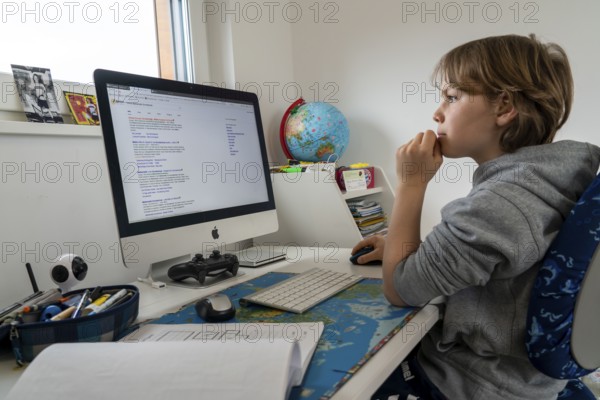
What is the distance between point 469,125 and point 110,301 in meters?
0.71

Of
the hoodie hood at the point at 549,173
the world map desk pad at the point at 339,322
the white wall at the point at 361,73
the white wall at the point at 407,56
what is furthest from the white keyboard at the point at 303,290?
the white wall at the point at 407,56

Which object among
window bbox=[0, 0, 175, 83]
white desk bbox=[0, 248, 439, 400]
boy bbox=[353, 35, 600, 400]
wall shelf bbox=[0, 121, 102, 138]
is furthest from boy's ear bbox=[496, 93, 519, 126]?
window bbox=[0, 0, 175, 83]

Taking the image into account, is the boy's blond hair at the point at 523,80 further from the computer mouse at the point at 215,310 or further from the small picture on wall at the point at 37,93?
the small picture on wall at the point at 37,93

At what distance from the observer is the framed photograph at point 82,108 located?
1.06m

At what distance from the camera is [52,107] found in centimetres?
100

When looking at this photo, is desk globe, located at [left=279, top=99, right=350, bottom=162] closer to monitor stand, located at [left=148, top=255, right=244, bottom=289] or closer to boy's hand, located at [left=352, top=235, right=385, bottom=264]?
boy's hand, located at [left=352, top=235, right=385, bottom=264]

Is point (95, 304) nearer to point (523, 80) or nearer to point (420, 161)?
point (420, 161)

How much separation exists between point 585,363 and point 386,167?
130 cm

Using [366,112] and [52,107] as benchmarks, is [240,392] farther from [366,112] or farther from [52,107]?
[366,112]

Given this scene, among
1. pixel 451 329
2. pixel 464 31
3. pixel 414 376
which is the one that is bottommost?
pixel 414 376

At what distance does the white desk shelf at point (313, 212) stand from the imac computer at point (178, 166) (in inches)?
9.8

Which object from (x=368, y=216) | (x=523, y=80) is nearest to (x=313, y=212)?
(x=368, y=216)

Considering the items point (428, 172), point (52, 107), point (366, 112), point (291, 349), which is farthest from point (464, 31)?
point (291, 349)

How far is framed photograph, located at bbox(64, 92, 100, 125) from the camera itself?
3.47 ft
